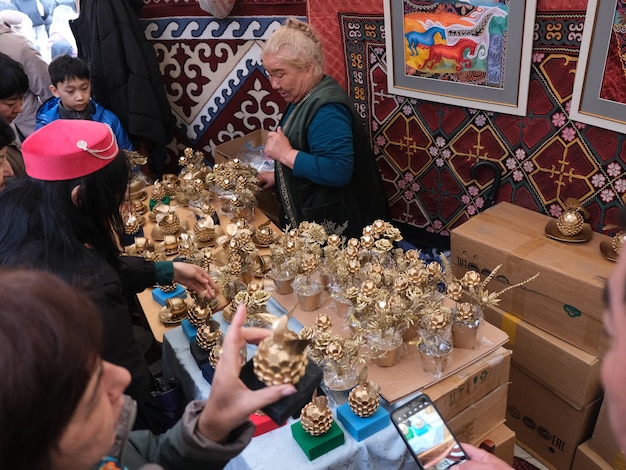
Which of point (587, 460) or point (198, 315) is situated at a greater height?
point (198, 315)

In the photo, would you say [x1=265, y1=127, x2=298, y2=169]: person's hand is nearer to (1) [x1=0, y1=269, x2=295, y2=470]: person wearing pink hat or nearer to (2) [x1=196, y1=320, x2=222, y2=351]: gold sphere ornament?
(2) [x1=196, y1=320, x2=222, y2=351]: gold sphere ornament

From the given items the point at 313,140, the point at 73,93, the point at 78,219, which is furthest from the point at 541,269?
the point at 73,93

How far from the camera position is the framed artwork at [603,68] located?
5.90 feet

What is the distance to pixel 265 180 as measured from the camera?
2727 millimetres

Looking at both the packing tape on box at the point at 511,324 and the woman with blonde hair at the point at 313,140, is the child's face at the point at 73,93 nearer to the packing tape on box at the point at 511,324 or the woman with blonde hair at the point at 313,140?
the woman with blonde hair at the point at 313,140

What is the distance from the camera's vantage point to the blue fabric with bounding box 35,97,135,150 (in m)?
2.92

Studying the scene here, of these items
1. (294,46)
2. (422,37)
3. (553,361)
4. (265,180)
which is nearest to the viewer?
(553,361)

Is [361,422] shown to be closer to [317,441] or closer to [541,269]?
[317,441]

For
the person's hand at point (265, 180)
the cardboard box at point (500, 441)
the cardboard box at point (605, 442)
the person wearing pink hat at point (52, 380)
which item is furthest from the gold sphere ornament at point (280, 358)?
the person's hand at point (265, 180)

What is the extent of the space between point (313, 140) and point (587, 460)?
1568 millimetres

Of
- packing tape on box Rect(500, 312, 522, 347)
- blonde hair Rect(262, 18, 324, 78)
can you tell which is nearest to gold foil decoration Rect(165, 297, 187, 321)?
blonde hair Rect(262, 18, 324, 78)

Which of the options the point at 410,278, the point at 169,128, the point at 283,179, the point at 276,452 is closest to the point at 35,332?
the point at 276,452

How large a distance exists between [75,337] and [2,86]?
6.88ft

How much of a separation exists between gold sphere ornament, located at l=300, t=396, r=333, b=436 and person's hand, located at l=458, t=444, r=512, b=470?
1.04 ft
